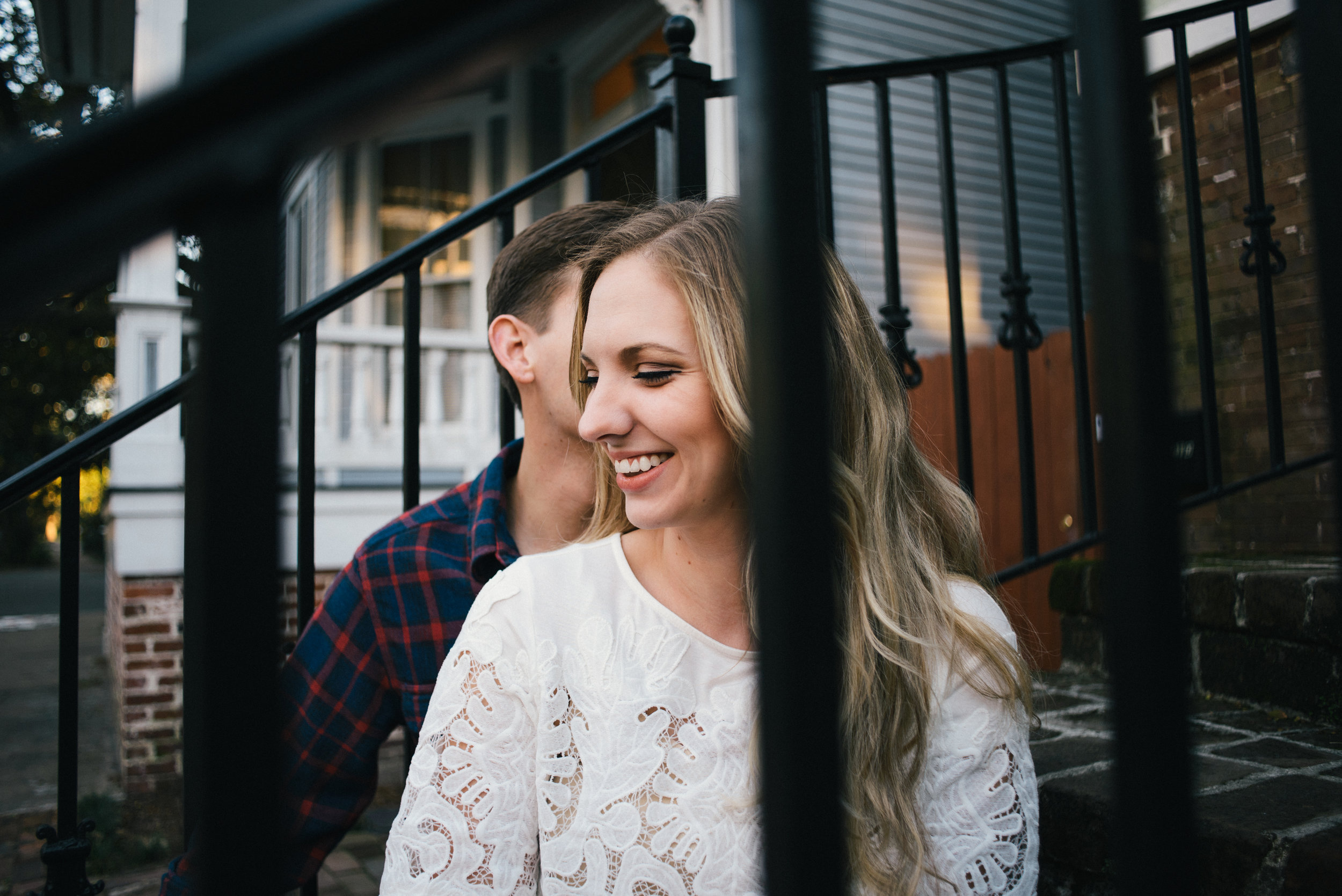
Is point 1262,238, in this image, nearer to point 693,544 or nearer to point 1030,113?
point 693,544

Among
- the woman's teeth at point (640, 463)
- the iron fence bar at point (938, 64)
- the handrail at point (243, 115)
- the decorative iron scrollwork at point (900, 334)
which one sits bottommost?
the woman's teeth at point (640, 463)

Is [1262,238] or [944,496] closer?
[944,496]

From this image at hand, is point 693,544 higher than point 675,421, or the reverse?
point 675,421

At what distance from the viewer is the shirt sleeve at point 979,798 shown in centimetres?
123

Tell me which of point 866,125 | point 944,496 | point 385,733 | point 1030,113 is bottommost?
point 385,733

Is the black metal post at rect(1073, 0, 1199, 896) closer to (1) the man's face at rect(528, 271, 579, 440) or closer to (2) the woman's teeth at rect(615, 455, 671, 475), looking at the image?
(2) the woman's teeth at rect(615, 455, 671, 475)

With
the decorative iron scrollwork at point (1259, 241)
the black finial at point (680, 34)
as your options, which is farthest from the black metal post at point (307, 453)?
the decorative iron scrollwork at point (1259, 241)

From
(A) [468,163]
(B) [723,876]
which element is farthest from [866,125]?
(B) [723,876]

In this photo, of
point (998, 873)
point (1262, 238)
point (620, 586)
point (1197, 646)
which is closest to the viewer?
point (998, 873)

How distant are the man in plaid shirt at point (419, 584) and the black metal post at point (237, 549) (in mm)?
1168

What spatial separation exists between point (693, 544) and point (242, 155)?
1.18 meters

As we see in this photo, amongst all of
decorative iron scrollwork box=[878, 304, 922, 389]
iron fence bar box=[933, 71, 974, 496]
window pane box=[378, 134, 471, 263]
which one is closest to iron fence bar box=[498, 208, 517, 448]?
decorative iron scrollwork box=[878, 304, 922, 389]

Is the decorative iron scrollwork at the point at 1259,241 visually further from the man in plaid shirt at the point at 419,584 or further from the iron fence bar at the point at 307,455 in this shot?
the iron fence bar at the point at 307,455

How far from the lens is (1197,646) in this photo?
1979mm
